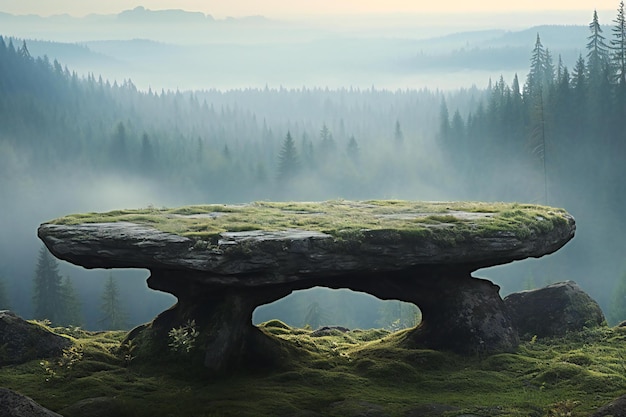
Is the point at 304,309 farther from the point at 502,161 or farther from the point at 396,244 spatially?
the point at 396,244

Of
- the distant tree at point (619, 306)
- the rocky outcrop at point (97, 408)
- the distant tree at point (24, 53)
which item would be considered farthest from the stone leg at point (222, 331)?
the distant tree at point (24, 53)

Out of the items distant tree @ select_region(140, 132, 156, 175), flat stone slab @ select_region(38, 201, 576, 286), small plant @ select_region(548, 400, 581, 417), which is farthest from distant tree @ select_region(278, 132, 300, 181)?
small plant @ select_region(548, 400, 581, 417)

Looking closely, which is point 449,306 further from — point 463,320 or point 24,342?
point 24,342

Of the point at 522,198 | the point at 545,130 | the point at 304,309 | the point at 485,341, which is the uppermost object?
the point at 485,341

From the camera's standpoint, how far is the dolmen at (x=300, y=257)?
20016mm

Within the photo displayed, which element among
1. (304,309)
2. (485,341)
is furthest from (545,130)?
(485,341)

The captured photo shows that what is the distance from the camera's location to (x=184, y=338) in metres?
21.0

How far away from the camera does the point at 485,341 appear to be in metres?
23.0

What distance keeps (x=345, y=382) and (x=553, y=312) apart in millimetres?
9078

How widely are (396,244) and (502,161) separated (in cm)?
9743

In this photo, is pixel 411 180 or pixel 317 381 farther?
pixel 411 180

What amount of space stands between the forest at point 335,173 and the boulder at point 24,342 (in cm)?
4465

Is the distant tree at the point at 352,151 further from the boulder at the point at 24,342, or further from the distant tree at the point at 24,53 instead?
the boulder at the point at 24,342

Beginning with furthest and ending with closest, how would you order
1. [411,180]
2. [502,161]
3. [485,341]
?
[411,180] < [502,161] < [485,341]
